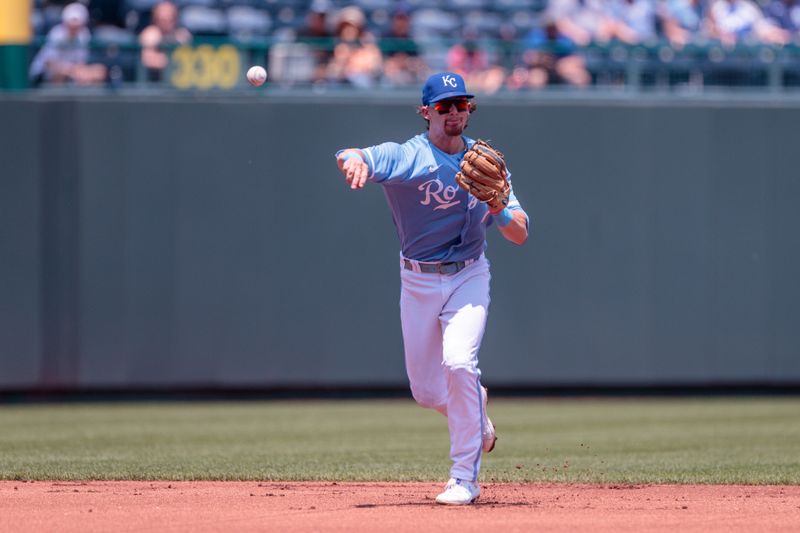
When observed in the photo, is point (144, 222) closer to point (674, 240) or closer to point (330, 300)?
point (330, 300)

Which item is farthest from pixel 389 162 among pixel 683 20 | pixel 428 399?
pixel 683 20

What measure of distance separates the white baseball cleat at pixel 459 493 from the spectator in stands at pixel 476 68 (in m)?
8.01

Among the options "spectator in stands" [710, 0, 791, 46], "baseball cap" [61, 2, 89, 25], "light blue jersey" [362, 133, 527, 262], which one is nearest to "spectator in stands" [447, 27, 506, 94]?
"spectator in stands" [710, 0, 791, 46]

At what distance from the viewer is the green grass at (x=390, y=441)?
7.55 metres

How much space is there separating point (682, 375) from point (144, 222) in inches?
238

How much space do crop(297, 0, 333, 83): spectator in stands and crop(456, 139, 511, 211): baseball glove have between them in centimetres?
760

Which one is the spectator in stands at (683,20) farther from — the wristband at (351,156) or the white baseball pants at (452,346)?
the wristband at (351,156)

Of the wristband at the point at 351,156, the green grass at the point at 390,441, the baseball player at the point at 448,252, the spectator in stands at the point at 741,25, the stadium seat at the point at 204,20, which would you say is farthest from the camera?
the spectator in stands at the point at 741,25

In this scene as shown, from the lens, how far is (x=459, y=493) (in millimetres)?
5945

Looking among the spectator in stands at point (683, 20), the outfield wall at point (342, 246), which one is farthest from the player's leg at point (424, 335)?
the spectator in stands at point (683, 20)

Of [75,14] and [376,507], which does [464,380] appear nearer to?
[376,507]

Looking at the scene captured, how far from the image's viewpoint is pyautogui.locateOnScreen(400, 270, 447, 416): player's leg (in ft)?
19.9

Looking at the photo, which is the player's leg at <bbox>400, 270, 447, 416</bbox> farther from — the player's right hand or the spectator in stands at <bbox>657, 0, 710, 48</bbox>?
the spectator in stands at <bbox>657, 0, 710, 48</bbox>

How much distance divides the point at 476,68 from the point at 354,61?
133 cm
